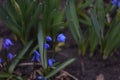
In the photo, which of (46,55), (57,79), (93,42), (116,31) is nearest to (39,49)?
(46,55)

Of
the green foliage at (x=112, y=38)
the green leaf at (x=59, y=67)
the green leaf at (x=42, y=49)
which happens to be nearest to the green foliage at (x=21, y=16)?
the green leaf at (x=42, y=49)

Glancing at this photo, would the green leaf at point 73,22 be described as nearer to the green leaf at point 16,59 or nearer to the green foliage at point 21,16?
the green foliage at point 21,16

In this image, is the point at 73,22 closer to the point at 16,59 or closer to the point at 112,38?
the point at 112,38

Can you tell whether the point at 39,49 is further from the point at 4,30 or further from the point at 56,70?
the point at 4,30

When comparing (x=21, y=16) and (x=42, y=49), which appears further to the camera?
(x=21, y=16)

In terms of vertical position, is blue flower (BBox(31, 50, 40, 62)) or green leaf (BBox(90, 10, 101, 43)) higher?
green leaf (BBox(90, 10, 101, 43))

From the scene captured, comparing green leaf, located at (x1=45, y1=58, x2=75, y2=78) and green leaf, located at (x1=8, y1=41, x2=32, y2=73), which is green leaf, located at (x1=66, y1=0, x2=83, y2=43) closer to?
green leaf, located at (x1=45, y1=58, x2=75, y2=78)

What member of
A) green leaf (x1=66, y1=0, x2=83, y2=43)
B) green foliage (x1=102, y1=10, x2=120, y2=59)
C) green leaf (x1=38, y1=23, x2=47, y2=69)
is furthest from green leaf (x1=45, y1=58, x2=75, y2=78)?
green foliage (x1=102, y1=10, x2=120, y2=59)

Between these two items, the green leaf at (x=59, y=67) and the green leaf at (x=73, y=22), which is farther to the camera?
the green leaf at (x=73, y=22)

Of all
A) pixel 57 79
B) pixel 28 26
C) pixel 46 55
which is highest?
pixel 28 26

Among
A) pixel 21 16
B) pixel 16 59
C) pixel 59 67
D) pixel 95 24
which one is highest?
pixel 21 16

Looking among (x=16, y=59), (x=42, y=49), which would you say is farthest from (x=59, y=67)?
(x=16, y=59)
